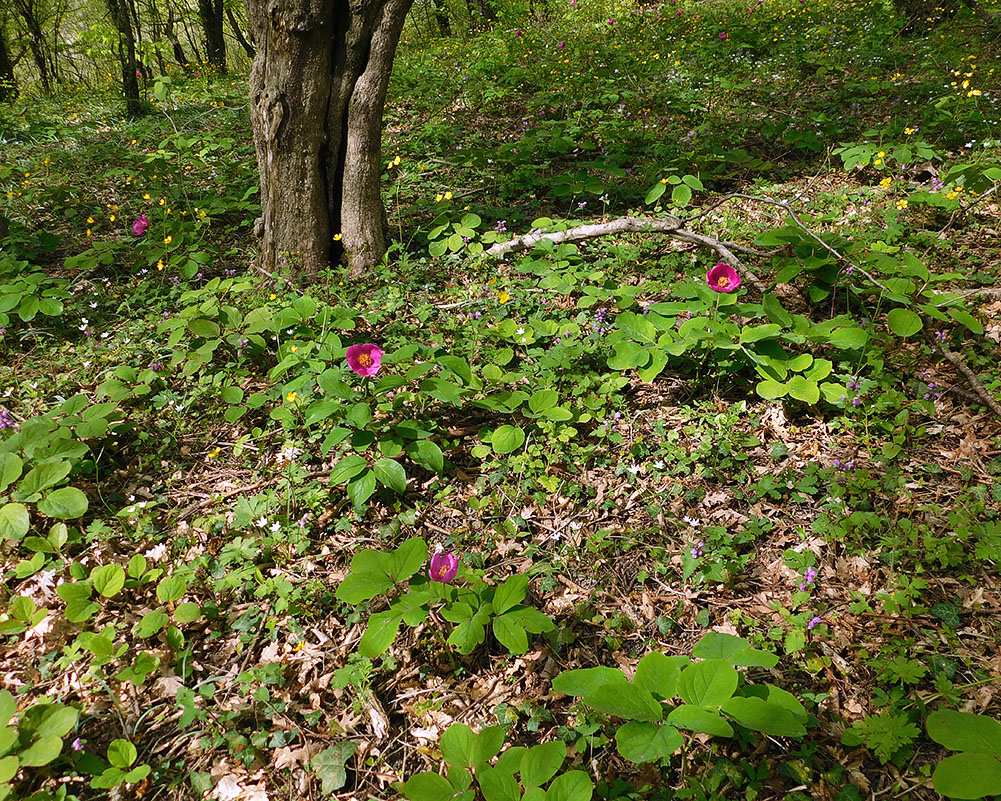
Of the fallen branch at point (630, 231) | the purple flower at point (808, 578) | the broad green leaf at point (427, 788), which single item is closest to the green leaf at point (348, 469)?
the broad green leaf at point (427, 788)

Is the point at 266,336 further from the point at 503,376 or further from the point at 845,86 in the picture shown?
the point at 845,86

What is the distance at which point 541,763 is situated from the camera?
133 cm

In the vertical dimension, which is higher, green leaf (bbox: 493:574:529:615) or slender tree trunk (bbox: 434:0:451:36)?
slender tree trunk (bbox: 434:0:451:36)

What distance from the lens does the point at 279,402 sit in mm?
2922

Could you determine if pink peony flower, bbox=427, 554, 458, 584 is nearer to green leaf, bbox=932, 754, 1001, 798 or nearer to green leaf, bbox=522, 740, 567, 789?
green leaf, bbox=522, 740, 567, 789

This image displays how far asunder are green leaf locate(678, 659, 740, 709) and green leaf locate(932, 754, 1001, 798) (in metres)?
0.40

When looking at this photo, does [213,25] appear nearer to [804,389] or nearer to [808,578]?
[804,389]

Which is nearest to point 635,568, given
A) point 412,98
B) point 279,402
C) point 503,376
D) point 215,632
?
point 503,376

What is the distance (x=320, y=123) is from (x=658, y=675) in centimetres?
343

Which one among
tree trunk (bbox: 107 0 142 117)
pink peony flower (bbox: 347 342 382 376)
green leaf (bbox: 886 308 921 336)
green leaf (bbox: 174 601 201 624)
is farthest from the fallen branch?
tree trunk (bbox: 107 0 142 117)

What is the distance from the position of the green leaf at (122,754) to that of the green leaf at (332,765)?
506mm

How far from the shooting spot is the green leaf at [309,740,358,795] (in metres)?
1.62

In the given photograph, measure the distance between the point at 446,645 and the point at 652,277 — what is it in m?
2.54

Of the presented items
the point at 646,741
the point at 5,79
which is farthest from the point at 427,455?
the point at 5,79
